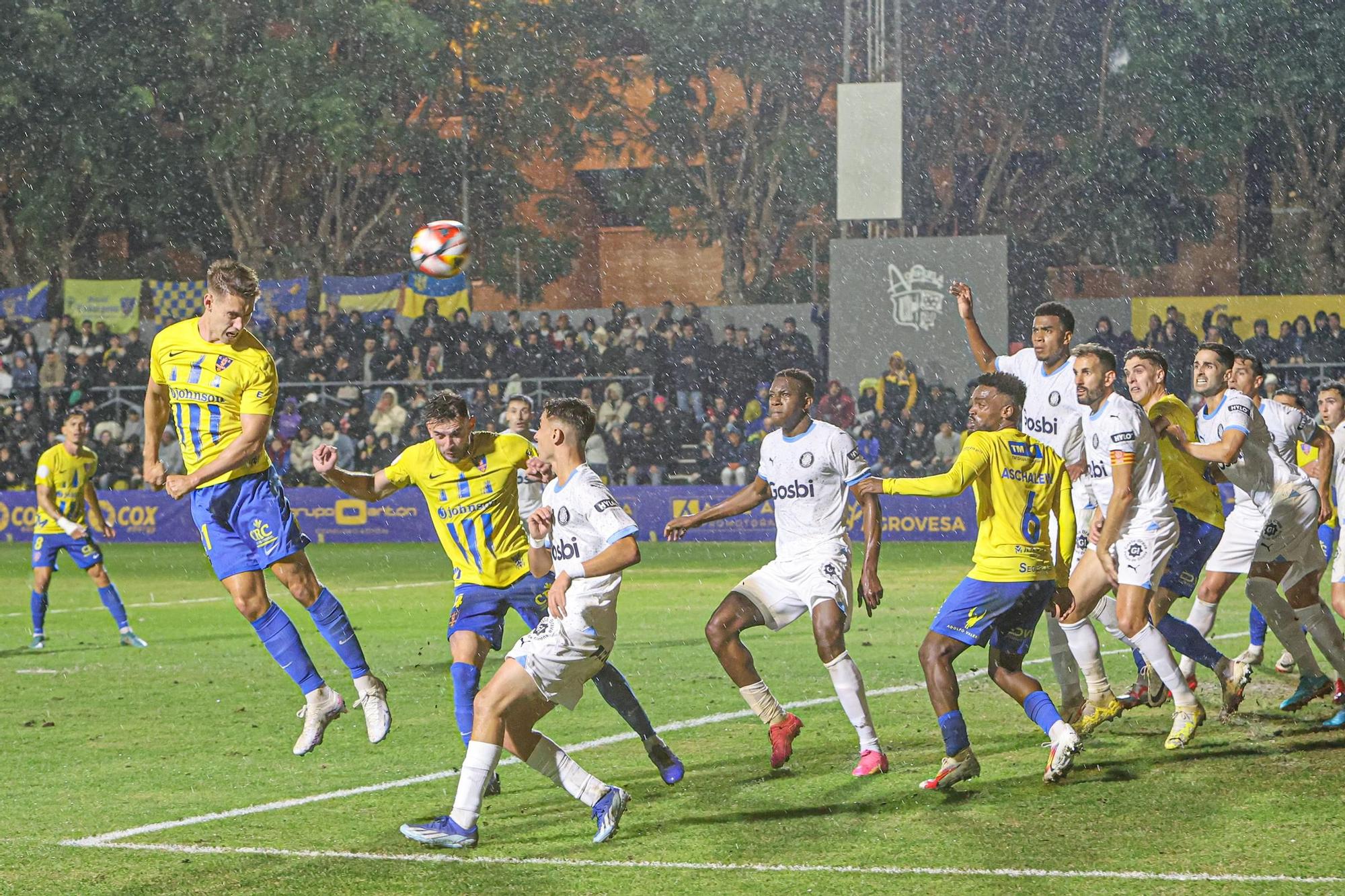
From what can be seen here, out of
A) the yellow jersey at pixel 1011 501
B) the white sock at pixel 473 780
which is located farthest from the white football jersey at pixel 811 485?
the white sock at pixel 473 780

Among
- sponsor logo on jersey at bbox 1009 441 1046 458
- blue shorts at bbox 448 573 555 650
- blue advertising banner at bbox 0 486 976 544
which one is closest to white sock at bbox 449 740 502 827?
blue shorts at bbox 448 573 555 650

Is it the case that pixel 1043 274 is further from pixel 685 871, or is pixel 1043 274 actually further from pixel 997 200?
pixel 685 871

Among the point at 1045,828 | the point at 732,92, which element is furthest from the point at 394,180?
the point at 1045,828

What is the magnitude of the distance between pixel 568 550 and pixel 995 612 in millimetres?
2245

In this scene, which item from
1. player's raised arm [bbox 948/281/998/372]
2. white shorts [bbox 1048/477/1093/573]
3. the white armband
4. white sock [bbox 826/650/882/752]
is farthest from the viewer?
player's raised arm [bbox 948/281/998/372]

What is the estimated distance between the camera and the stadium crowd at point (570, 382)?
88.4ft

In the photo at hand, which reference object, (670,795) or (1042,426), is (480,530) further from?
(1042,426)

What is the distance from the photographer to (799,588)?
28.3ft

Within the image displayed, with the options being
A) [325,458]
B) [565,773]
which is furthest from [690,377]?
[565,773]

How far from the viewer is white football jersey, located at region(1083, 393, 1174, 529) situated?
8.73 m

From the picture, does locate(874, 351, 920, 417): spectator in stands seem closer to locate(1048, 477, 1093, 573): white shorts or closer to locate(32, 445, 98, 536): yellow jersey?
locate(32, 445, 98, 536): yellow jersey

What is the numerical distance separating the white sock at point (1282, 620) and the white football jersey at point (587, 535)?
494 centimetres

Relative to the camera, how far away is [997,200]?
3759 centimetres

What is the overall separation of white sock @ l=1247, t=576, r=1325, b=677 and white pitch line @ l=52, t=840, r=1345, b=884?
13.5 feet
